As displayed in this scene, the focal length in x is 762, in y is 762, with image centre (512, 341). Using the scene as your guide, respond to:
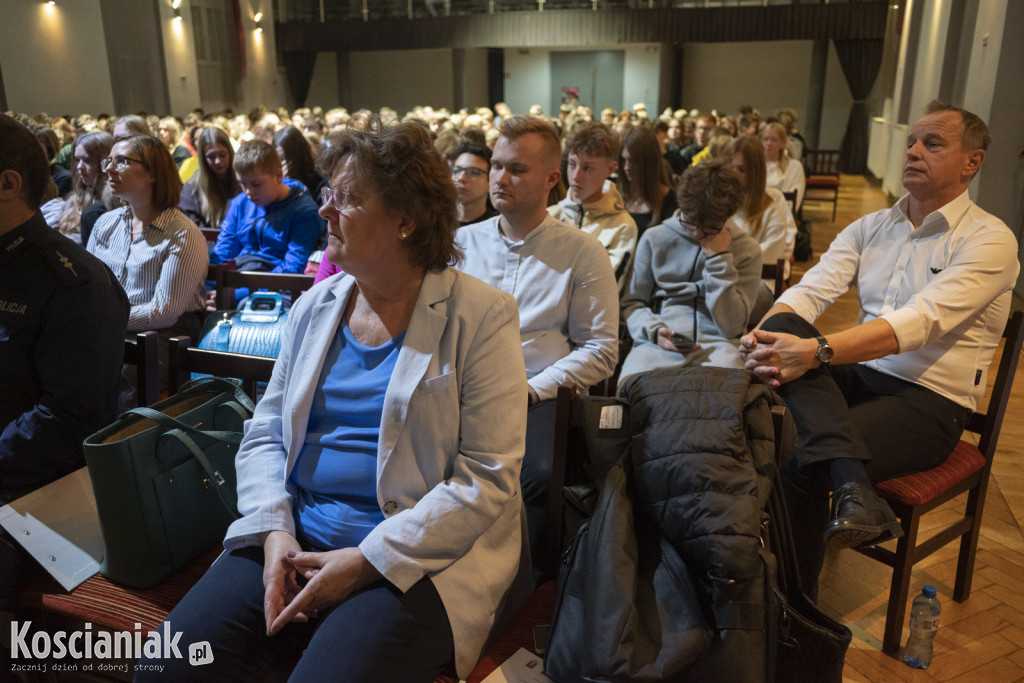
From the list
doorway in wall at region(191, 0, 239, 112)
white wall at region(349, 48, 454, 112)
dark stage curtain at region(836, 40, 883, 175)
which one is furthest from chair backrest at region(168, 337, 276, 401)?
white wall at region(349, 48, 454, 112)

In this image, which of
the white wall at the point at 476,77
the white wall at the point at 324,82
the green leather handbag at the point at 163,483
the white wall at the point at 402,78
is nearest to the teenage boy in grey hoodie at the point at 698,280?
the green leather handbag at the point at 163,483

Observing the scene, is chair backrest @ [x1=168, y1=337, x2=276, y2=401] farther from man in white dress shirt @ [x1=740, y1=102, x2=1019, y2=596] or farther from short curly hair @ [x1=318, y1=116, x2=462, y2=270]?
man in white dress shirt @ [x1=740, y1=102, x2=1019, y2=596]

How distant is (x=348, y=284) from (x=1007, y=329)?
6.37 ft

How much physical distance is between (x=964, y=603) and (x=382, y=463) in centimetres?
202

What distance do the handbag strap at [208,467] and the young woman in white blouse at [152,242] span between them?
157 cm

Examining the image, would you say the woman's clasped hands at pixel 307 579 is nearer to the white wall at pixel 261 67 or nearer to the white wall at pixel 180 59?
the white wall at pixel 180 59

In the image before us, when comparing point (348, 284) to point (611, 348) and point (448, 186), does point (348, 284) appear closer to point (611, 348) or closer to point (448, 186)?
point (448, 186)

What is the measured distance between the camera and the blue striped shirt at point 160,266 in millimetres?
3092

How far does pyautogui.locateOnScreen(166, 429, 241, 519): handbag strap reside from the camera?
5.50 ft

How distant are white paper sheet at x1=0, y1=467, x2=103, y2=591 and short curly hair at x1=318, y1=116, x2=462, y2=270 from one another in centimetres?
101

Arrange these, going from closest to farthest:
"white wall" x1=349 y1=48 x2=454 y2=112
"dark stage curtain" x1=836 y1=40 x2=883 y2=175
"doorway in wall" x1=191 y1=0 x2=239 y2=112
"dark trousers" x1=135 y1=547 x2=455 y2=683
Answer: "dark trousers" x1=135 y1=547 x2=455 y2=683 → "doorway in wall" x1=191 y1=0 x2=239 y2=112 → "dark stage curtain" x1=836 y1=40 x2=883 y2=175 → "white wall" x1=349 y1=48 x2=454 y2=112

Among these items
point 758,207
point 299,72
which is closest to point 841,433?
point 758,207

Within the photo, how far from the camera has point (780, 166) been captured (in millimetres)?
6609

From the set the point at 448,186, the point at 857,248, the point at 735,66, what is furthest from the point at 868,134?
the point at 448,186
